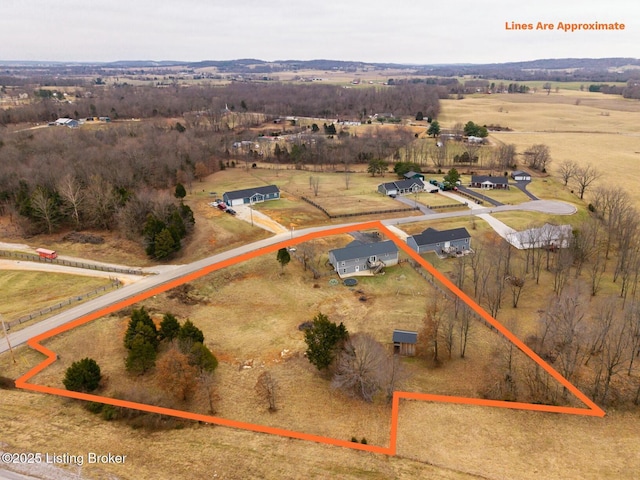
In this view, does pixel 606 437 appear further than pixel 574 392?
No

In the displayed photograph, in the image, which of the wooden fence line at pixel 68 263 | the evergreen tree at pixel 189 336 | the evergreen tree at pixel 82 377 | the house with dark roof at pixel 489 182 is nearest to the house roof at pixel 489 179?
the house with dark roof at pixel 489 182

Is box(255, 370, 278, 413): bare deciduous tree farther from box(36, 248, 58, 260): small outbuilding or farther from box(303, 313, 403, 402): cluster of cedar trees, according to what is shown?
box(36, 248, 58, 260): small outbuilding

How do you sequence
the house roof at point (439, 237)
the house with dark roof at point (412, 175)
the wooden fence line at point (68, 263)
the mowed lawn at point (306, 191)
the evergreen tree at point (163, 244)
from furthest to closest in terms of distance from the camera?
the house with dark roof at point (412, 175)
the mowed lawn at point (306, 191)
the house roof at point (439, 237)
the evergreen tree at point (163, 244)
the wooden fence line at point (68, 263)

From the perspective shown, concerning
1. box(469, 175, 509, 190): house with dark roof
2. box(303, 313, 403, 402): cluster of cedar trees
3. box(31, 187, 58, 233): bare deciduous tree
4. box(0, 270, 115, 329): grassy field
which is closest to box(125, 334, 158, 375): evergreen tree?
box(303, 313, 403, 402): cluster of cedar trees

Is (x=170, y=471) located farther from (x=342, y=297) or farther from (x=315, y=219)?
(x=315, y=219)

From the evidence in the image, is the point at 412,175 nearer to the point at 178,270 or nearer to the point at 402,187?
the point at 402,187

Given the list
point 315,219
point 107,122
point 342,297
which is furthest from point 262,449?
point 107,122

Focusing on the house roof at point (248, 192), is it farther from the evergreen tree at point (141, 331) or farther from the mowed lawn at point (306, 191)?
the evergreen tree at point (141, 331)
